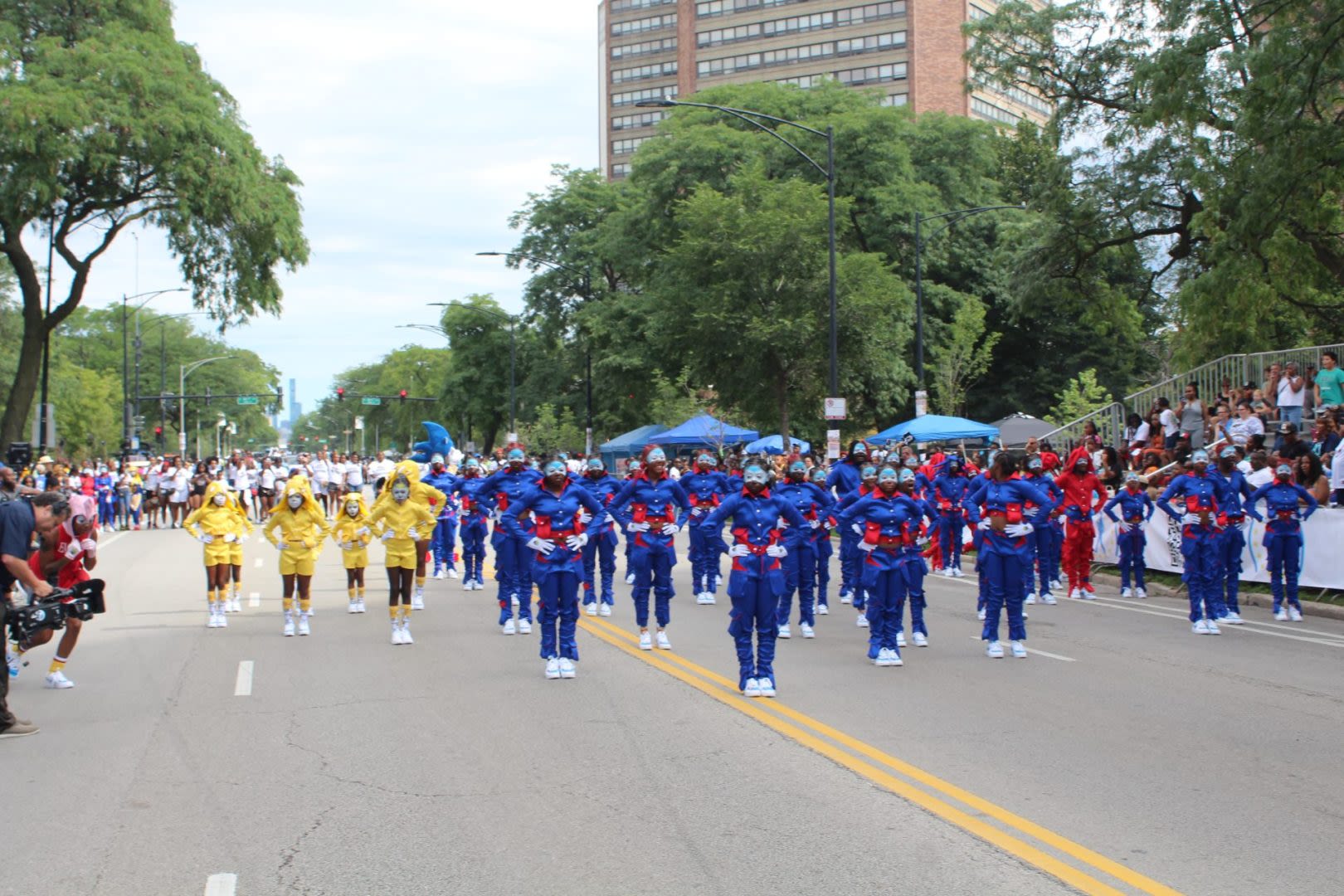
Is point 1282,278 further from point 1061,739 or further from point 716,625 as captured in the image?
point 1061,739

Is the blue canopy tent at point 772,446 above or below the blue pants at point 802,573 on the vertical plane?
above

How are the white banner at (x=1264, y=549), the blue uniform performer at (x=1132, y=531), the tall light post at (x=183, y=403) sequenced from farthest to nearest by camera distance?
the tall light post at (x=183, y=403) → the blue uniform performer at (x=1132, y=531) → the white banner at (x=1264, y=549)

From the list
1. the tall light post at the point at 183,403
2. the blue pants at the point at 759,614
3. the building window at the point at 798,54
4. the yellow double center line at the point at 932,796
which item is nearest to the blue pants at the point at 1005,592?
the yellow double center line at the point at 932,796

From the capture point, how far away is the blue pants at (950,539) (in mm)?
21656

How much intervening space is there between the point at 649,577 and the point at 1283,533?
24.3ft

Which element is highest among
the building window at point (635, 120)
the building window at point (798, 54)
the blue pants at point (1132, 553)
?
the building window at point (798, 54)

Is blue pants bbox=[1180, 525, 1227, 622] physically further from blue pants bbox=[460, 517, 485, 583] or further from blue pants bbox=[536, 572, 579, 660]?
blue pants bbox=[460, 517, 485, 583]

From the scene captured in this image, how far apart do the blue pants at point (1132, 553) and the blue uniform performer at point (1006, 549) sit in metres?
6.58

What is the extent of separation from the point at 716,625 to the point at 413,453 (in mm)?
6470

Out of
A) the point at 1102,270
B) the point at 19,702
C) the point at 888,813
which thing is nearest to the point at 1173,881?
the point at 888,813

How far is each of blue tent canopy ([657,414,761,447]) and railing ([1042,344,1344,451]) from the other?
47.2ft

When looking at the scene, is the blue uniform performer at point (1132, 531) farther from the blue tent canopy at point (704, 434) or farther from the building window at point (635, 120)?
the building window at point (635, 120)

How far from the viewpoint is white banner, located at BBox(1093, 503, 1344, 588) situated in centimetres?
1697

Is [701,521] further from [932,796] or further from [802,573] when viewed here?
[932,796]
